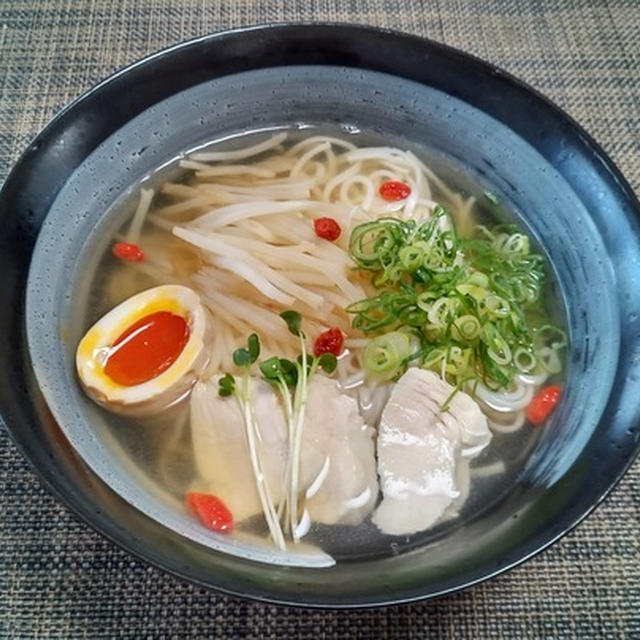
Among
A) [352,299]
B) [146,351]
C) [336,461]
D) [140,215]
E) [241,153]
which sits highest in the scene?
[241,153]

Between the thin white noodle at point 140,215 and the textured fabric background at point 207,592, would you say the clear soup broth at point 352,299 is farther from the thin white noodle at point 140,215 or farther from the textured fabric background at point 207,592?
the textured fabric background at point 207,592

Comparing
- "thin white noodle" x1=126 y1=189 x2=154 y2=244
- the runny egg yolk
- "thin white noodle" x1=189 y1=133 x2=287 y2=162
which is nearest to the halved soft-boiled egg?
the runny egg yolk

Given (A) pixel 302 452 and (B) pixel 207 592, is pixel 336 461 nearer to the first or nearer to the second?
(A) pixel 302 452

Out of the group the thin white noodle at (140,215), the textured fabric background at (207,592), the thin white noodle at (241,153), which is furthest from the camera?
the thin white noodle at (241,153)

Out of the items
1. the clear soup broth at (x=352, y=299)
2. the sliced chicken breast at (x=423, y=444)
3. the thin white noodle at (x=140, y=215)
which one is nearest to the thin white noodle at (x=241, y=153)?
the clear soup broth at (x=352, y=299)

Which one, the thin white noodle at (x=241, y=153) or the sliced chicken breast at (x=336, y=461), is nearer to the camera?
the sliced chicken breast at (x=336, y=461)

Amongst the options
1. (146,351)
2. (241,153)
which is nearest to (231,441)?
(146,351)

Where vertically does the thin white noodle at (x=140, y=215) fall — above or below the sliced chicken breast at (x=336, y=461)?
above

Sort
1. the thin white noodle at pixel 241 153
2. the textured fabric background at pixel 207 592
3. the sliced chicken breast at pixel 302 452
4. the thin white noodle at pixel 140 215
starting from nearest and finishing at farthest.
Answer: the textured fabric background at pixel 207 592 → the sliced chicken breast at pixel 302 452 → the thin white noodle at pixel 140 215 → the thin white noodle at pixel 241 153
